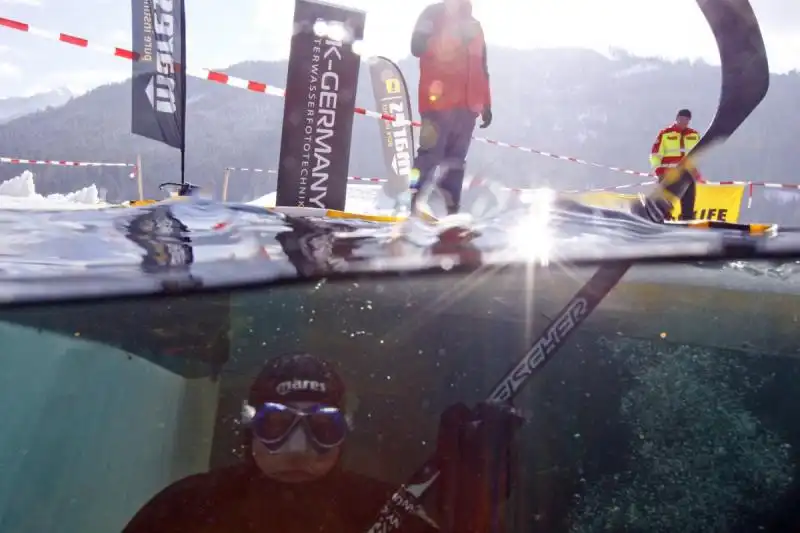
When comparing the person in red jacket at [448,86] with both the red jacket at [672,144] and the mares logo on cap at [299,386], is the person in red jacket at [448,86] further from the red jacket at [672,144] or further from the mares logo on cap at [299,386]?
the red jacket at [672,144]

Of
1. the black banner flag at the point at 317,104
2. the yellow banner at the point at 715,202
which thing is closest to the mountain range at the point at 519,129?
the yellow banner at the point at 715,202

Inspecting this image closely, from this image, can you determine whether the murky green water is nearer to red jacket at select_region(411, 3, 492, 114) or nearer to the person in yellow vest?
red jacket at select_region(411, 3, 492, 114)

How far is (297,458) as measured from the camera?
267 centimetres

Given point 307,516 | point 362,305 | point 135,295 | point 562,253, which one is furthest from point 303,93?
point 307,516

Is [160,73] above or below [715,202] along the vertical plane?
above

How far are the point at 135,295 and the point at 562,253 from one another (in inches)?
72.3

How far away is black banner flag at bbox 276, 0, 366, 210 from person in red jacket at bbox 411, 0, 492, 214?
576 millimetres

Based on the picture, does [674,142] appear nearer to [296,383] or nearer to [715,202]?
[715,202]

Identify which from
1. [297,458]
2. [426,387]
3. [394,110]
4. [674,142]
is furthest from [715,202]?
[297,458]

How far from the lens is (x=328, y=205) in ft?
14.0

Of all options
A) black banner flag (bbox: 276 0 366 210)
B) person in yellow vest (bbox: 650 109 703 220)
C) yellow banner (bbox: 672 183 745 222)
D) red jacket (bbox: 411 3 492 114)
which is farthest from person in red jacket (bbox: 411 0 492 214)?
→ yellow banner (bbox: 672 183 745 222)

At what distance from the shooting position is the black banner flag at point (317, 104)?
4.17 metres

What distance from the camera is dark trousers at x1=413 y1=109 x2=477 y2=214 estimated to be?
395 centimetres

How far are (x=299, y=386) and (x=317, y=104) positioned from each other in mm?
2123
